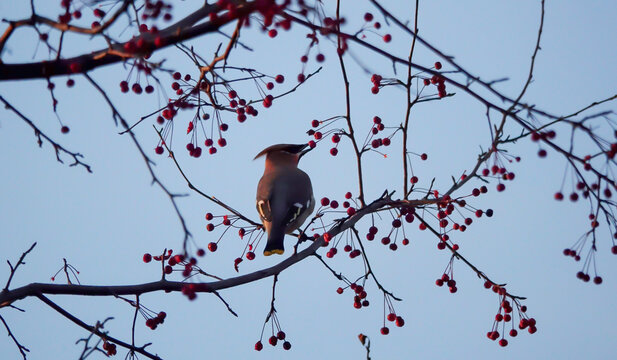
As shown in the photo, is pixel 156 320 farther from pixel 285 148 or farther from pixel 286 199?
pixel 285 148

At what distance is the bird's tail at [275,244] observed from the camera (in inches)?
198

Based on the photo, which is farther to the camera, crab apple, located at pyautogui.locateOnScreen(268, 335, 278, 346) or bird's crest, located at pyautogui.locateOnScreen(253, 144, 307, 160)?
bird's crest, located at pyautogui.locateOnScreen(253, 144, 307, 160)

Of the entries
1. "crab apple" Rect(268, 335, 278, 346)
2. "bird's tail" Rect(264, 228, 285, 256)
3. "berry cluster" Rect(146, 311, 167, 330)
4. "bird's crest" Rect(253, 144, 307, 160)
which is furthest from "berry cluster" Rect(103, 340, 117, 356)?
"bird's crest" Rect(253, 144, 307, 160)

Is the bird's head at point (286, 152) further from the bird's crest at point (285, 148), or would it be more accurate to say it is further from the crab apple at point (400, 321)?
the crab apple at point (400, 321)

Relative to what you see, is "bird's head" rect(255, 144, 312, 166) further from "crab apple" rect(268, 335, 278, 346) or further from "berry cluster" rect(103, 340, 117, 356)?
"berry cluster" rect(103, 340, 117, 356)

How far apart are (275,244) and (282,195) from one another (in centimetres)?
82

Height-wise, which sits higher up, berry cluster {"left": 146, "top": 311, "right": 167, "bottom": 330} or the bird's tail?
the bird's tail

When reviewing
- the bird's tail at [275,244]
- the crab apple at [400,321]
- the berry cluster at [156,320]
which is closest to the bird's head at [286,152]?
the bird's tail at [275,244]

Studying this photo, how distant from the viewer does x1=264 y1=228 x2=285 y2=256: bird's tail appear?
5027 millimetres

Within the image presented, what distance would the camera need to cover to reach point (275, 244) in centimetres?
510

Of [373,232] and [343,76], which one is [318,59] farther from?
[373,232]

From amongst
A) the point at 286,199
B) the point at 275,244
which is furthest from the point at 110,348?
the point at 286,199

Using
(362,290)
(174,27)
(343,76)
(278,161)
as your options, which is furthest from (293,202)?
(174,27)

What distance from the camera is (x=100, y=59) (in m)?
2.34
